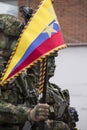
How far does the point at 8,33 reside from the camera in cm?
544

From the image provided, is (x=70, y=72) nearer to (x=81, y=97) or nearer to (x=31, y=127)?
(x=81, y=97)

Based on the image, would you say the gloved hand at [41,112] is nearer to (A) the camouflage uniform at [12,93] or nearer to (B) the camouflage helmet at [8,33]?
(A) the camouflage uniform at [12,93]

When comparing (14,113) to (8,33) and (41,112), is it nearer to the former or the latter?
(41,112)

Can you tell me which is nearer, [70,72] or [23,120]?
[23,120]

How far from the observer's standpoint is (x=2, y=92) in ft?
17.2

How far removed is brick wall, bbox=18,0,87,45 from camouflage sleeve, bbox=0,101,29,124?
862 centimetres

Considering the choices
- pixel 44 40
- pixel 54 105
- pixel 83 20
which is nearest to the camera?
pixel 44 40

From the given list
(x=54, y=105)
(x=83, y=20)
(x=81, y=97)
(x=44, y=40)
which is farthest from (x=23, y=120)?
(x=83, y=20)

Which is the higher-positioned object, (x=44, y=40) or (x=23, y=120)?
(x=44, y=40)

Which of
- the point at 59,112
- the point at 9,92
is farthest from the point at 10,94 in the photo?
the point at 59,112

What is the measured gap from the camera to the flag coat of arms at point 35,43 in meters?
4.54

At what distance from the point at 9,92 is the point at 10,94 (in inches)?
0.8

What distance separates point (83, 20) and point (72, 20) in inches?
10.2

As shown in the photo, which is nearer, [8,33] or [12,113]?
[12,113]
